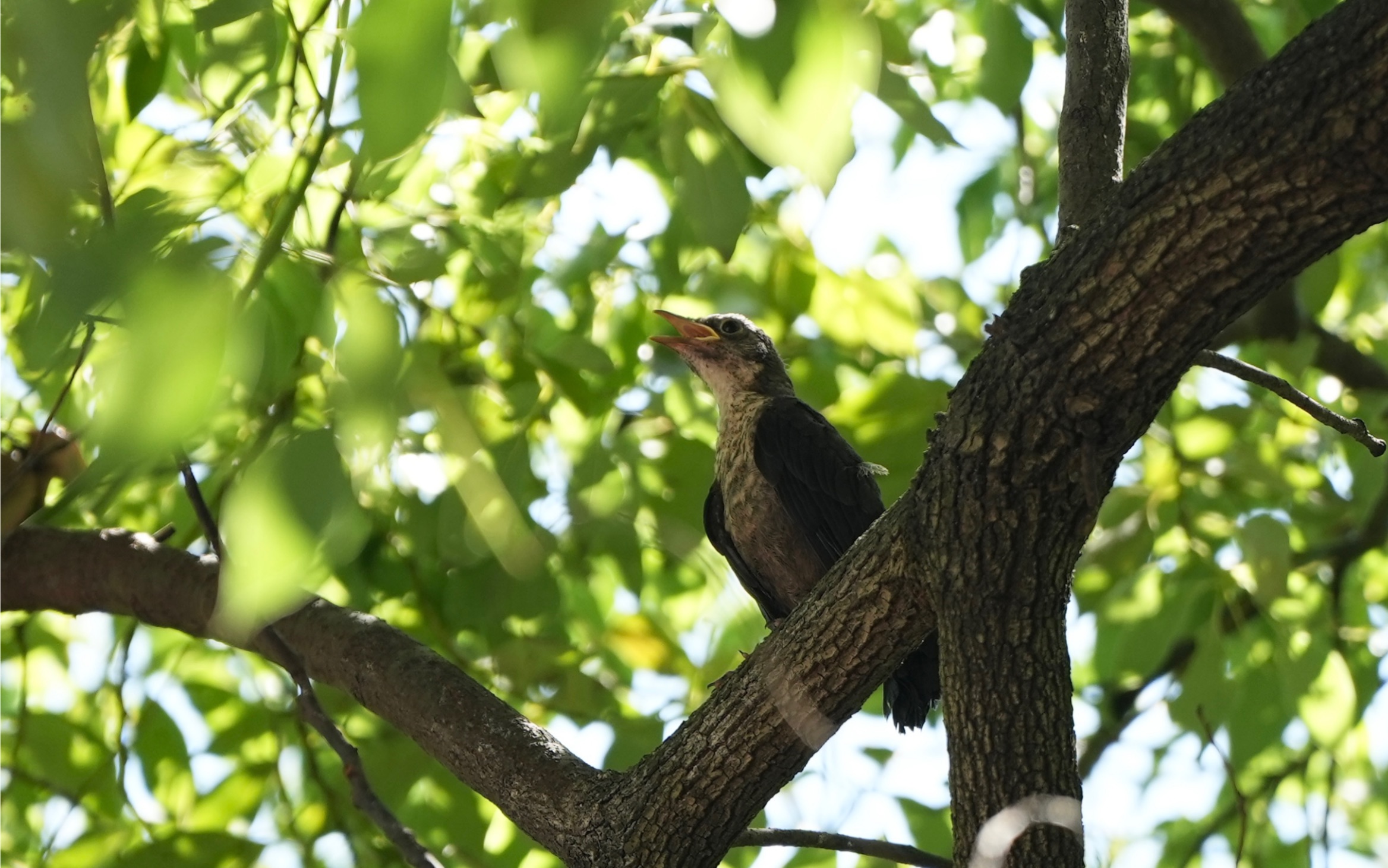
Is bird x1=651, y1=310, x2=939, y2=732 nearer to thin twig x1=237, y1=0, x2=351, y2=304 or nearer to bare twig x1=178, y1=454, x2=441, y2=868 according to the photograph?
bare twig x1=178, y1=454, x2=441, y2=868

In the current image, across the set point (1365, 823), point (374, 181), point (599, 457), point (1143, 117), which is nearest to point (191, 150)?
point (374, 181)

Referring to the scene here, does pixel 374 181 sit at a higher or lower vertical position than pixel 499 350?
lower

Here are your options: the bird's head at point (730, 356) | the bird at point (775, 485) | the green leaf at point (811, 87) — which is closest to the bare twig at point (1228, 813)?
the bird at point (775, 485)

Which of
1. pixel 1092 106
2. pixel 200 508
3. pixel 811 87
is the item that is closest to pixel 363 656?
pixel 200 508

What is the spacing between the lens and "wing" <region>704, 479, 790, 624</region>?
4.04 meters

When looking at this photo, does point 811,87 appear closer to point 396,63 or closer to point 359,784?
point 396,63

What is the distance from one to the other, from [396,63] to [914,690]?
2.84 meters

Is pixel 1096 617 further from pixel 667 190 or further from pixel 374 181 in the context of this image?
pixel 374 181

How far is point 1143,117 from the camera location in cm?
535

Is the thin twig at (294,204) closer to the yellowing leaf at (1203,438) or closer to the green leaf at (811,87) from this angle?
the green leaf at (811,87)

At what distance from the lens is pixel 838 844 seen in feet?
8.41

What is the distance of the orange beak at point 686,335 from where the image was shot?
4.27 metres

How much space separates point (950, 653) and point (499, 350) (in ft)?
6.09

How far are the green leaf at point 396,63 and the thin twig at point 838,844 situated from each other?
6.29ft
